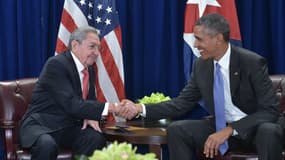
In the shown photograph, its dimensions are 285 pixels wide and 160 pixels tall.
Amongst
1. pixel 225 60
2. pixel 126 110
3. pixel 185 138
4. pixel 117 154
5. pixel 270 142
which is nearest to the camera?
pixel 117 154

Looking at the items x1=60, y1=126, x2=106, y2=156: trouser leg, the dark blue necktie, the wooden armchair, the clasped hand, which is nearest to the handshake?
the clasped hand

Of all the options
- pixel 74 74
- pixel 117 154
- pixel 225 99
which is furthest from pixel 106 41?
pixel 117 154

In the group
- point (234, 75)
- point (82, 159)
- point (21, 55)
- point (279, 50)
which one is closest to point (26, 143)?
point (21, 55)

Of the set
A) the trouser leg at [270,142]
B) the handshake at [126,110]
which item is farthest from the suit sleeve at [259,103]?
the handshake at [126,110]

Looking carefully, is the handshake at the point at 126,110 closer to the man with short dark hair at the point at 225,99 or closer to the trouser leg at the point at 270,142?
the man with short dark hair at the point at 225,99

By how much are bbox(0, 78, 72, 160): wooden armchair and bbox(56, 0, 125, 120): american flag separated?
641 millimetres

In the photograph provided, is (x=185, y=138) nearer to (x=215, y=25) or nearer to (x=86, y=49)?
(x=215, y=25)

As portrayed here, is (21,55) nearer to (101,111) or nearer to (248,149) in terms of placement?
(101,111)

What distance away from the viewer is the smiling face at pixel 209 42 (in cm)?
396

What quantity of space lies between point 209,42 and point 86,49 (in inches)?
34.9

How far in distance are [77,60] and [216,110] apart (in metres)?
1.06

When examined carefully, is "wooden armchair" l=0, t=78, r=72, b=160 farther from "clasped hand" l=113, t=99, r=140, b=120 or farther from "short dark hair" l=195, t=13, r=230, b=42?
"short dark hair" l=195, t=13, r=230, b=42

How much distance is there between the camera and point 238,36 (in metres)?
4.85

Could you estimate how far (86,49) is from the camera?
164 inches
